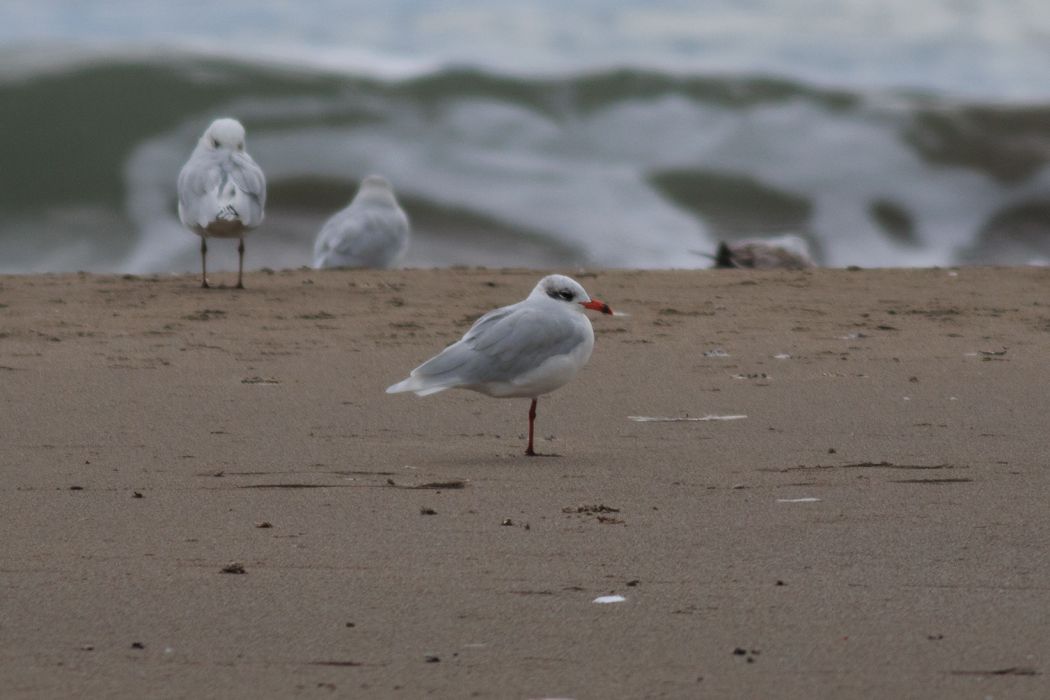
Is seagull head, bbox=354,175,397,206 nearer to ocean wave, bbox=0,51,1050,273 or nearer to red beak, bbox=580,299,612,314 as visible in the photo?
ocean wave, bbox=0,51,1050,273

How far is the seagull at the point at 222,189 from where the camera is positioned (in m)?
10.7

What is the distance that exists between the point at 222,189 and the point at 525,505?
6088 millimetres

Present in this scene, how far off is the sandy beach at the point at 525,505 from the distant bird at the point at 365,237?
8.33 feet

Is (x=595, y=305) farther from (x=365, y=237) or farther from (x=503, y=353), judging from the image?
(x=365, y=237)

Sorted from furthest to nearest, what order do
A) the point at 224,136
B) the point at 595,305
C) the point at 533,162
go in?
1. the point at 533,162
2. the point at 224,136
3. the point at 595,305

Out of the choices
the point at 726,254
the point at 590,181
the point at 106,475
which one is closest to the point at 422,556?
the point at 106,475

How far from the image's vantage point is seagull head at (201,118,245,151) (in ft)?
36.1

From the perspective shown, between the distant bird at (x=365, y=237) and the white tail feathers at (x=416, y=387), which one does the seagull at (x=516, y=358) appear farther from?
the distant bird at (x=365, y=237)

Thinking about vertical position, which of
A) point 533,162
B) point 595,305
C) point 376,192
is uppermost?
point 533,162

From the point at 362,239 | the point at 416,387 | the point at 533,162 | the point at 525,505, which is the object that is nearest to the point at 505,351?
the point at 416,387

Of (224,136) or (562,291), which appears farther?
(224,136)

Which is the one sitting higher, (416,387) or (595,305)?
(595,305)

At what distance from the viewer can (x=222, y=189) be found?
35.2ft

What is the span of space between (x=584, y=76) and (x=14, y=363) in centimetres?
1548
